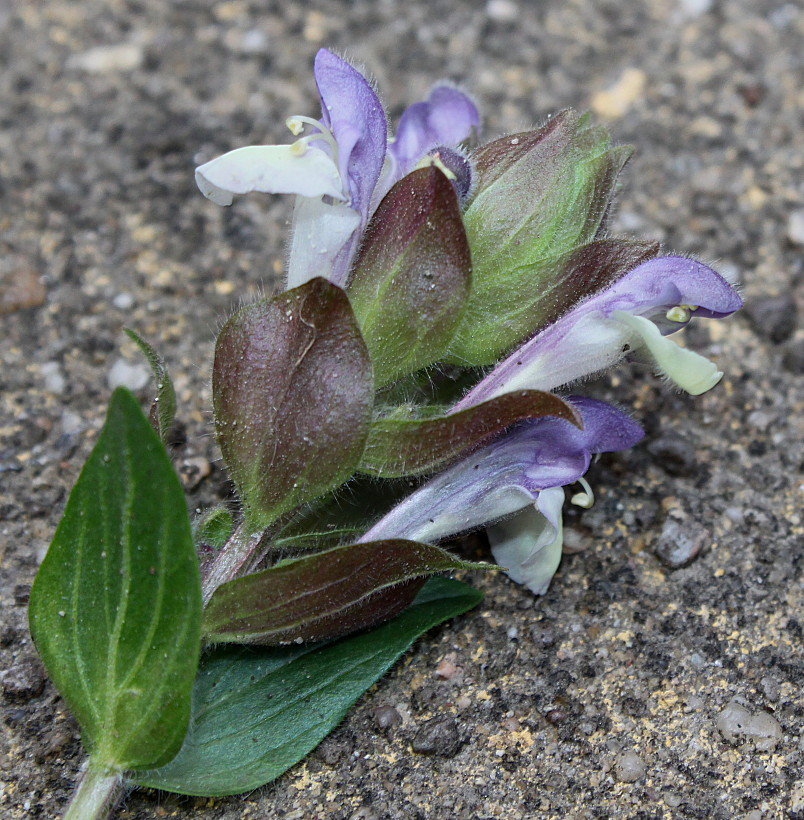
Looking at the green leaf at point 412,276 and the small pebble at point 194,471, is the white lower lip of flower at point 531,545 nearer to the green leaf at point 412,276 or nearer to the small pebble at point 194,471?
the green leaf at point 412,276

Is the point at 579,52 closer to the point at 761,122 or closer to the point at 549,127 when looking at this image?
the point at 761,122

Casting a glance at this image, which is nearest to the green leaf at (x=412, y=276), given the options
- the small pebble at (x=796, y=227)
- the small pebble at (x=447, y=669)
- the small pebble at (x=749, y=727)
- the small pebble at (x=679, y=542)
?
the small pebble at (x=447, y=669)

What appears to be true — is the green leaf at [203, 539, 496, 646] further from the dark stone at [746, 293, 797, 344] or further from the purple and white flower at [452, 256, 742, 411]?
the dark stone at [746, 293, 797, 344]

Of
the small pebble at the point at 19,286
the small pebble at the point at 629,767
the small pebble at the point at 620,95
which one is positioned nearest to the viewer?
the small pebble at the point at 629,767

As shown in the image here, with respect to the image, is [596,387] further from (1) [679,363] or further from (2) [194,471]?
(2) [194,471]

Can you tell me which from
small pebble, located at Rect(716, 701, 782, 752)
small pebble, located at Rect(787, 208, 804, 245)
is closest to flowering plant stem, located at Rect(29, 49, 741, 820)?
small pebble, located at Rect(716, 701, 782, 752)

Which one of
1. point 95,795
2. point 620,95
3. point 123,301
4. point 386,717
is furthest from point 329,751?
point 620,95

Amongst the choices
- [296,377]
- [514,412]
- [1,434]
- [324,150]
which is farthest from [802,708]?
[1,434]
